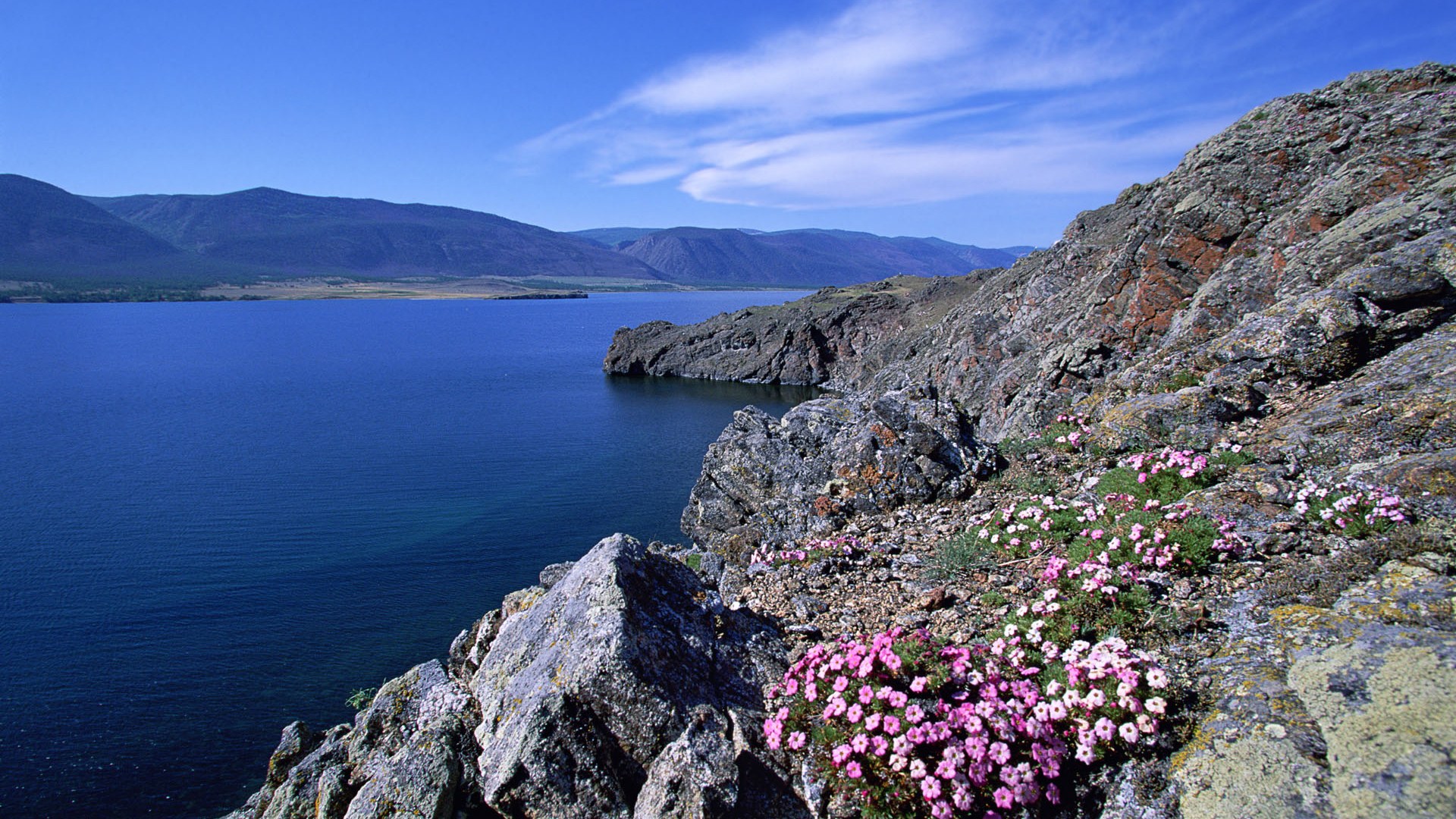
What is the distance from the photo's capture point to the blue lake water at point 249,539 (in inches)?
717

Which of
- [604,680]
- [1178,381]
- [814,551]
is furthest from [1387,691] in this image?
[1178,381]

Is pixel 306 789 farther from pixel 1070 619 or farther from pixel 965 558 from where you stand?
pixel 1070 619

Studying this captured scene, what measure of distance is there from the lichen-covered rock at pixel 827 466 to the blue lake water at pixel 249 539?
10658 millimetres

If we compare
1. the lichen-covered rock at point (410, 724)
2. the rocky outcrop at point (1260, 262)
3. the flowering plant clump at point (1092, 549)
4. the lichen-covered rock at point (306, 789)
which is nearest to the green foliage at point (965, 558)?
the flowering plant clump at point (1092, 549)

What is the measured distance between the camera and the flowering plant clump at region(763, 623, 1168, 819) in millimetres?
5676

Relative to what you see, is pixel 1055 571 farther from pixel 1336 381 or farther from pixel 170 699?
pixel 170 699

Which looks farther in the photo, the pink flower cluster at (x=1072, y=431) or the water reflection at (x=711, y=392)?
the water reflection at (x=711, y=392)

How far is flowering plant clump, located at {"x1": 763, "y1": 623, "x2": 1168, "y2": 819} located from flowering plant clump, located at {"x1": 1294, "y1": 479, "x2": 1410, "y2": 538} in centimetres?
333

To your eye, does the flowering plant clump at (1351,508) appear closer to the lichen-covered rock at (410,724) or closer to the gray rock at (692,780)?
the gray rock at (692,780)

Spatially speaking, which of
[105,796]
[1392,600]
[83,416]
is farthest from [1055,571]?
[83,416]

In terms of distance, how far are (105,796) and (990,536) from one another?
771 inches

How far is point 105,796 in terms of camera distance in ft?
53.1

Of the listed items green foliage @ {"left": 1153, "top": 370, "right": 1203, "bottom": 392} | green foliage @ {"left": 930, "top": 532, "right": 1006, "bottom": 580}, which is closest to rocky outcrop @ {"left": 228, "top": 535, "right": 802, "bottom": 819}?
green foliage @ {"left": 930, "top": 532, "right": 1006, "bottom": 580}

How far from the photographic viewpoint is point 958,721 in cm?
593
